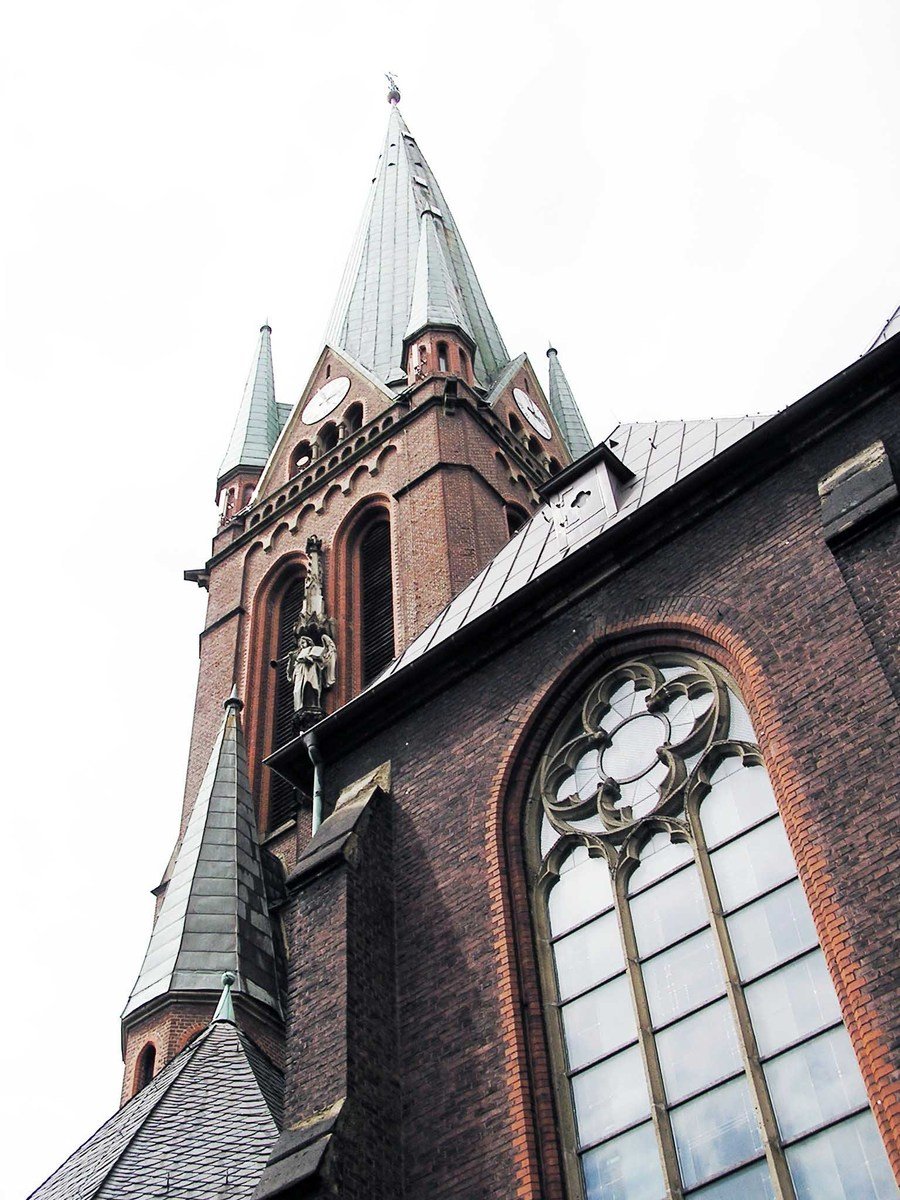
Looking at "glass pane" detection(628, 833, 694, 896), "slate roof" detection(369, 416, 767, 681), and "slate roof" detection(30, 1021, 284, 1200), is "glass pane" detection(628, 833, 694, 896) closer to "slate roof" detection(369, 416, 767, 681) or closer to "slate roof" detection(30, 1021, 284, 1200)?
"slate roof" detection(369, 416, 767, 681)

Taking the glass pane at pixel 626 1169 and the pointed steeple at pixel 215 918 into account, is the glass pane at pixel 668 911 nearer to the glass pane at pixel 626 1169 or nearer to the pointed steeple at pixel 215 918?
the glass pane at pixel 626 1169

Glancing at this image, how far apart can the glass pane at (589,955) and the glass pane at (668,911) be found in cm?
20

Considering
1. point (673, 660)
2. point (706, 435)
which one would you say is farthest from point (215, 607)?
point (673, 660)

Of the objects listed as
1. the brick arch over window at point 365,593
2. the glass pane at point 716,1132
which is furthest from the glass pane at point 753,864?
the brick arch over window at point 365,593

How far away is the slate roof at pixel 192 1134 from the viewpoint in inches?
504

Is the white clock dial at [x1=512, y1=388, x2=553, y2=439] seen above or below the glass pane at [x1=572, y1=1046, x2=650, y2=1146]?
above

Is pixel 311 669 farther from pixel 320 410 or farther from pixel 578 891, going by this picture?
pixel 578 891

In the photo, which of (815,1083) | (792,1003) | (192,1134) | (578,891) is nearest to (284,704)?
(192,1134)

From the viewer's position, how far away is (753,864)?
36.4 ft

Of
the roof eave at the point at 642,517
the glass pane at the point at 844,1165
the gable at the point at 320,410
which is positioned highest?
the gable at the point at 320,410

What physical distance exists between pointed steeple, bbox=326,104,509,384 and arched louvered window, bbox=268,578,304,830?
5.99 m

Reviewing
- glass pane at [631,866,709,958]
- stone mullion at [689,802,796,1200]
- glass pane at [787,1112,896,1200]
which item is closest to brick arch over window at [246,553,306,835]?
glass pane at [631,866,709,958]

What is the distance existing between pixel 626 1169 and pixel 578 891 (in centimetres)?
247

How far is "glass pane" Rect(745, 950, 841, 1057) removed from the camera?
994cm
